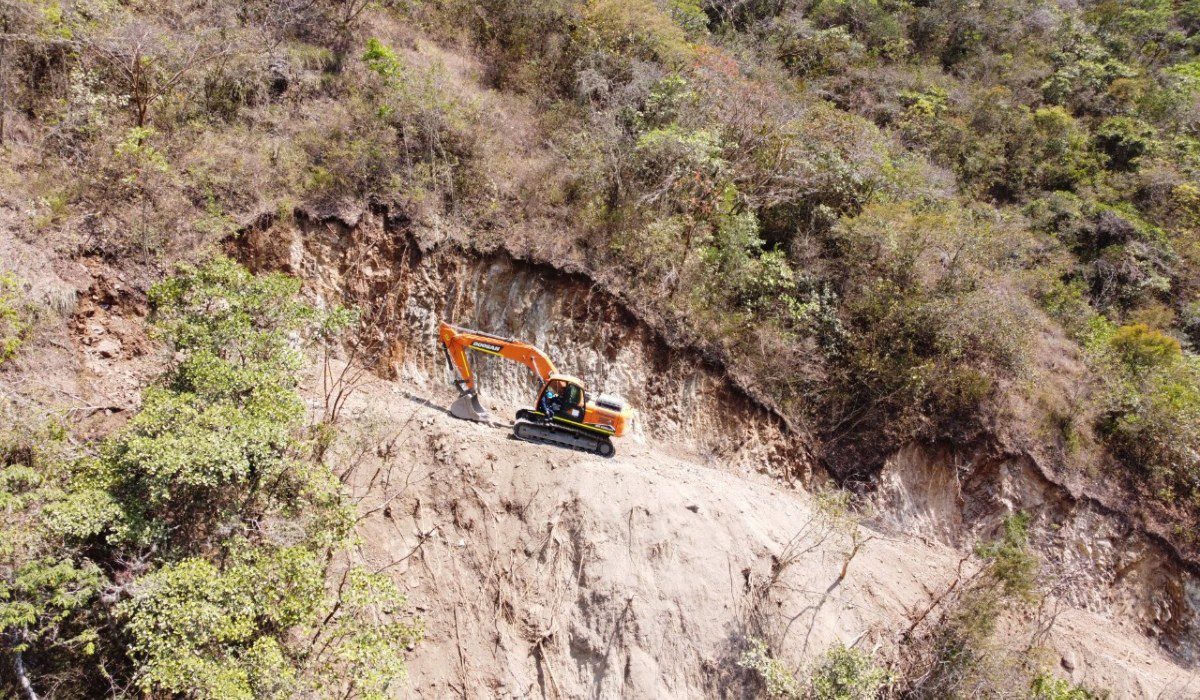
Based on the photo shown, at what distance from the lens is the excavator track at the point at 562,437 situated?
12867 mm

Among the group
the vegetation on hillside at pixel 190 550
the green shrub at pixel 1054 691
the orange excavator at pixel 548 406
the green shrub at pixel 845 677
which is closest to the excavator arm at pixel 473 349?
the orange excavator at pixel 548 406

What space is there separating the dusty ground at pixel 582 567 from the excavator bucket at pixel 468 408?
254 millimetres

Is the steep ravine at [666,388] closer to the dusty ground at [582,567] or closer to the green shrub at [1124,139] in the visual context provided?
the dusty ground at [582,567]

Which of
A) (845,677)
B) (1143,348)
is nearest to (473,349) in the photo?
(845,677)

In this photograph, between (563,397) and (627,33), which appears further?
(627,33)

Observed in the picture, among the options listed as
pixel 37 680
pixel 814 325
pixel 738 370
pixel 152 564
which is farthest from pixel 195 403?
pixel 814 325

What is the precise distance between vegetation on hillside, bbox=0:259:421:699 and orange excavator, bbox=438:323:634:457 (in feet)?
12.4

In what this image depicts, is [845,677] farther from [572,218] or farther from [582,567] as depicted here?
[572,218]

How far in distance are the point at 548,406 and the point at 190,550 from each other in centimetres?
645

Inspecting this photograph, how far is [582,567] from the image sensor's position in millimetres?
11289

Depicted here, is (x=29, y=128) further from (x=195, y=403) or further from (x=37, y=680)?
(x=37, y=680)

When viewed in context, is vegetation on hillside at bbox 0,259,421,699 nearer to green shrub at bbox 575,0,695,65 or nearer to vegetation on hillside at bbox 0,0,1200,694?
vegetation on hillside at bbox 0,0,1200,694

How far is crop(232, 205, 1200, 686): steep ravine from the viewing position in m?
14.3

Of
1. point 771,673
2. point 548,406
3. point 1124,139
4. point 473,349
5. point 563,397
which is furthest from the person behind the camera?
point 1124,139
